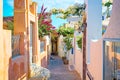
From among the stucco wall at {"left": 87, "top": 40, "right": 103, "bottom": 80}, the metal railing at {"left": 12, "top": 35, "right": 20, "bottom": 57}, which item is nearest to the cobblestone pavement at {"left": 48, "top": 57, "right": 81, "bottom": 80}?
the metal railing at {"left": 12, "top": 35, "right": 20, "bottom": 57}

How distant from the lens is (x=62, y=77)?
582 inches

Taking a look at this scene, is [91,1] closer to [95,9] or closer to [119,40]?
[95,9]

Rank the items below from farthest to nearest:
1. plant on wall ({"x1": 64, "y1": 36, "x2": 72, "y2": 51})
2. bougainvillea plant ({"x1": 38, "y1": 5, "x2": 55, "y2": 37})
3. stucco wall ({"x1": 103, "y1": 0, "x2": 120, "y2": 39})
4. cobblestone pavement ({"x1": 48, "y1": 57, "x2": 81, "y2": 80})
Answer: plant on wall ({"x1": 64, "y1": 36, "x2": 72, "y2": 51}) < bougainvillea plant ({"x1": 38, "y1": 5, "x2": 55, "y2": 37}) < cobblestone pavement ({"x1": 48, "y1": 57, "x2": 81, "y2": 80}) < stucco wall ({"x1": 103, "y1": 0, "x2": 120, "y2": 39})

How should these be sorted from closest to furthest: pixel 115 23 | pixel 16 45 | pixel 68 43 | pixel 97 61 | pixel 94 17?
pixel 115 23 → pixel 97 61 → pixel 16 45 → pixel 94 17 → pixel 68 43

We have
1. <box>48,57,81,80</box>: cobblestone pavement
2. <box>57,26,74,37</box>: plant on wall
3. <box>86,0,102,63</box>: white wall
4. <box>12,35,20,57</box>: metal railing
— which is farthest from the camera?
<box>57,26,74,37</box>: plant on wall

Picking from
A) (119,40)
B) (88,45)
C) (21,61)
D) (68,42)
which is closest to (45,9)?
(68,42)

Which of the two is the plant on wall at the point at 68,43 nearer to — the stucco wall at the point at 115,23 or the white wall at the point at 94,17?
the white wall at the point at 94,17

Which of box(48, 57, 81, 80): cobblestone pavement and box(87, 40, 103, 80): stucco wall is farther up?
box(87, 40, 103, 80): stucco wall

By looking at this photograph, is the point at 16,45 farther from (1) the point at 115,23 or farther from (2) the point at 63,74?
(2) the point at 63,74

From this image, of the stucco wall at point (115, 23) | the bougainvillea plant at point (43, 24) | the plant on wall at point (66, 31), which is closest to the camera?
the stucco wall at point (115, 23)

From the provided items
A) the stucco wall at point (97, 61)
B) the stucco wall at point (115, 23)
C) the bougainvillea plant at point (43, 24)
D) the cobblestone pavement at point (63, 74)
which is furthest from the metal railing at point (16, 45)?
the bougainvillea plant at point (43, 24)

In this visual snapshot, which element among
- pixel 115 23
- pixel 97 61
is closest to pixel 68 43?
pixel 97 61

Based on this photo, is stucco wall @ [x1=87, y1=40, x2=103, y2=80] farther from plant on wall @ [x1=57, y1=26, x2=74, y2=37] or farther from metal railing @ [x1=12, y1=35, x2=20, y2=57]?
plant on wall @ [x1=57, y1=26, x2=74, y2=37]

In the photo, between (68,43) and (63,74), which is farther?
(68,43)
